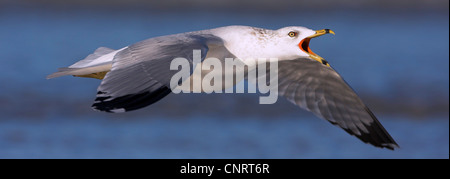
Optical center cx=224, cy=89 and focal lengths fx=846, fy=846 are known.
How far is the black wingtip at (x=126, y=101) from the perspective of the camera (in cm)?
361

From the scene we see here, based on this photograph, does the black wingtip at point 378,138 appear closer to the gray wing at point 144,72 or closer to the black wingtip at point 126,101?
the gray wing at point 144,72

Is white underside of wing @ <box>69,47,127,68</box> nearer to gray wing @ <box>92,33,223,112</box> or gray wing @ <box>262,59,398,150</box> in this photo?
gray wing @ <box>92,33,223,112</box>

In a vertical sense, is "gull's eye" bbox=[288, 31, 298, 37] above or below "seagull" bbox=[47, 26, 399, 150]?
above

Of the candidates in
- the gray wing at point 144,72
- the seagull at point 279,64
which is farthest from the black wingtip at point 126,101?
the seagull at point 279,64

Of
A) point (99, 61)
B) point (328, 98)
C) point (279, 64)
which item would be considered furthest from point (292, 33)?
point (99, 61)

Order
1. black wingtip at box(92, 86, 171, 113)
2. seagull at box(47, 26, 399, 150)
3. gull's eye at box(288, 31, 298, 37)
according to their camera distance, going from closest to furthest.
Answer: black wingtip at box(92, 86, 171, 113) → seagull at box(47, 26, 399, 150) → gull's eye at box(288, 31, 298, 37)

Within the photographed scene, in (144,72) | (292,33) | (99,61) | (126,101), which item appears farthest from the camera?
(99,61)

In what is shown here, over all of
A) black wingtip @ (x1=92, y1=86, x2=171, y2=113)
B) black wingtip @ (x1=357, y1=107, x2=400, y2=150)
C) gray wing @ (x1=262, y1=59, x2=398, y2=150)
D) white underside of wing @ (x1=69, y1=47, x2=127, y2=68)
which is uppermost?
white underside of wing @ (x1=69, y1=47, x2=127, y2=68)

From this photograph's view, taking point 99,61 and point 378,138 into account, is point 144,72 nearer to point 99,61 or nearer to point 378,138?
point 99,61

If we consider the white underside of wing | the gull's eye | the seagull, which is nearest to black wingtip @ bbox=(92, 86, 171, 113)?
the seagull

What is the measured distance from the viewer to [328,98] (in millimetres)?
4613

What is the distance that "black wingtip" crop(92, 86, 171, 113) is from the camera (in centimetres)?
361

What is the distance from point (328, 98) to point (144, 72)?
1189 millimetres

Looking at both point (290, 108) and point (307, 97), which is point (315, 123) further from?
point (307, 97)
